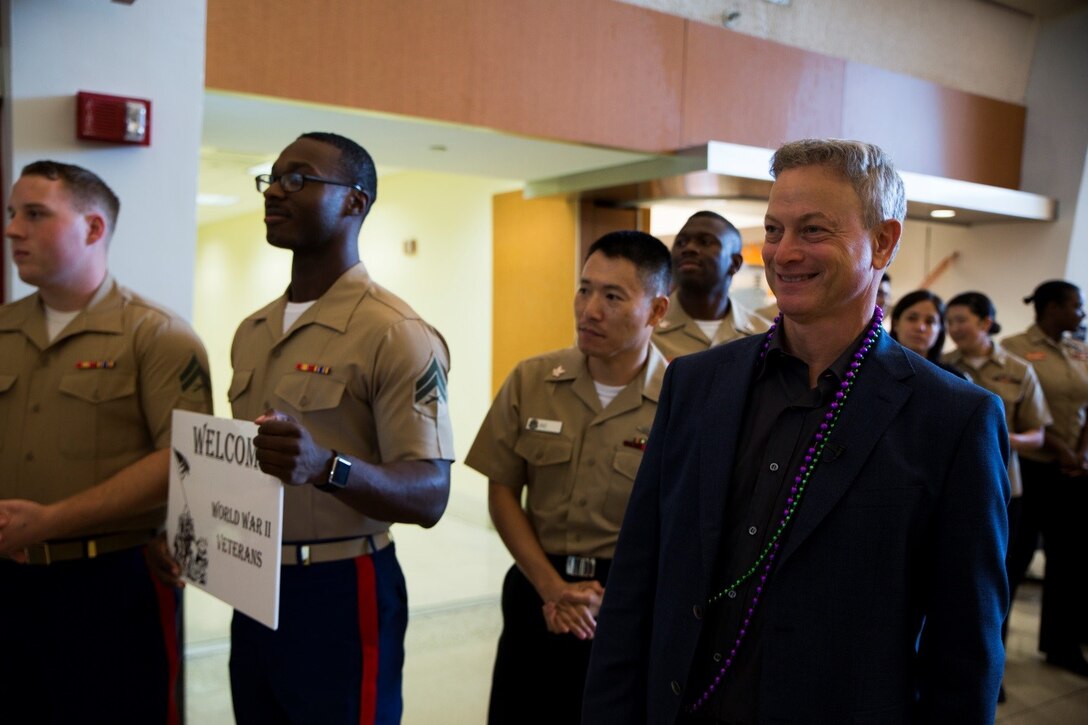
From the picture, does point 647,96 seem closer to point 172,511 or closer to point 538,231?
point 538,231

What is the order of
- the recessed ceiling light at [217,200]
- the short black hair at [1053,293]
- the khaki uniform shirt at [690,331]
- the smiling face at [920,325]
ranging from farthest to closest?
the recessed ceiling light at [217,200] → the short black hair at [1053,293] → the smiling face at [920,325] → the khaki uniform shirt at [690,331]

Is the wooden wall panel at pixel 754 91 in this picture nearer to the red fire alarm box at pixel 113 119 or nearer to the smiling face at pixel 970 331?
the smiling face at pixel 970 331

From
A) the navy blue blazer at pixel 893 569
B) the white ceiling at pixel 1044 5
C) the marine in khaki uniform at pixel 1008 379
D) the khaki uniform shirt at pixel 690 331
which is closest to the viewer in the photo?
the navy blue blazer at pixel 893 569

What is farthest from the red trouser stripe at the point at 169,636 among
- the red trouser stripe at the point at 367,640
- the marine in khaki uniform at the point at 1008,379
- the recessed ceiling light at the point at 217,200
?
the recessed ceiling light at the point at 217,200

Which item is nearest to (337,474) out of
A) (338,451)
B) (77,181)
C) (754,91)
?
(338,451)

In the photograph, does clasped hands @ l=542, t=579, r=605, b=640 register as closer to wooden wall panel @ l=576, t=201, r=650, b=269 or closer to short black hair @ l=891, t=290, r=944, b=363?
short black hair @ l=891, t=290, r=944, b=363

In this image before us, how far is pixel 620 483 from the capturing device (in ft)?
7.49

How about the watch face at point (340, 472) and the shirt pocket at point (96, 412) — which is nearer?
the watch face at point (340, 472)

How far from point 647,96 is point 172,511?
372 centimetres

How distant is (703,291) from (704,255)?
5.6 inches

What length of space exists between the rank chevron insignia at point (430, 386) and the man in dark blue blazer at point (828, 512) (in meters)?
0.70

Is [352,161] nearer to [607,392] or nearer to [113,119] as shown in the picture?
[607,392]

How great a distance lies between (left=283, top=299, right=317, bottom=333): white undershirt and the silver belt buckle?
899mm

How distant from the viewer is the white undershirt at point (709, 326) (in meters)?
3.58
